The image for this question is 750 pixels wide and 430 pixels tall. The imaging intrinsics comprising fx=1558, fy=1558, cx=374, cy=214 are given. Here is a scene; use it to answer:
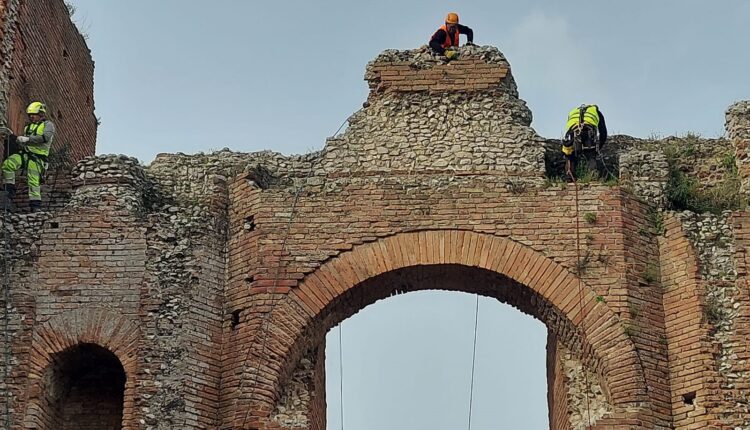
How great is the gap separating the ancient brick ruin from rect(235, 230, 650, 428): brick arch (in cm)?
2

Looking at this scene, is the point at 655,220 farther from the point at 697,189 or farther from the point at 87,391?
the point at 87,391

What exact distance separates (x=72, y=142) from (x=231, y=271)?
13.1ft

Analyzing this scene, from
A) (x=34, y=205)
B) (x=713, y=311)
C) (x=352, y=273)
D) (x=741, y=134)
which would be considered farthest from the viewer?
(x=741, y=134)

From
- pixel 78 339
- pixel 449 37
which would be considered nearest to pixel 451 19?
pixel 449 37


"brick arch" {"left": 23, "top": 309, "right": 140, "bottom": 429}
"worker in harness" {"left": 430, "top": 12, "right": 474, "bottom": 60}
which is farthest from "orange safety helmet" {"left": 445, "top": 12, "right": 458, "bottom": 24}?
"brick arch" {"left": 23, "top": 309, "right": 140, "bottom": 429}

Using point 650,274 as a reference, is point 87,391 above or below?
below

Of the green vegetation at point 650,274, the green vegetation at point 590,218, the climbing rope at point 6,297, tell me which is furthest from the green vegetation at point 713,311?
the climbing rope at point 6,297

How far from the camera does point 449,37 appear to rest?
18.1 m

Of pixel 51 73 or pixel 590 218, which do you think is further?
pixel 51 73

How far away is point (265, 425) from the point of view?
1565 centimetres

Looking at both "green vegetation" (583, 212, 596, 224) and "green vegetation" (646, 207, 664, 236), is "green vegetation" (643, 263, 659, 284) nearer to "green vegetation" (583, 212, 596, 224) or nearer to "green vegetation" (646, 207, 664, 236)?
"green vegetation" (646, 207, 664, 236)

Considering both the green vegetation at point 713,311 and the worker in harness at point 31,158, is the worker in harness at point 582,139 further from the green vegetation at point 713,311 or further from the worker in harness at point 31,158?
the worker in harness at point 31,158

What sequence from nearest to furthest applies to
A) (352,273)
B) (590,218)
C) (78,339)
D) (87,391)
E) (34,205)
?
1. (78,339)
2. (352,273)
3. (590,218)
4. (87,391)
5. (34,205)

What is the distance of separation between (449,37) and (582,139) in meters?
2.09
